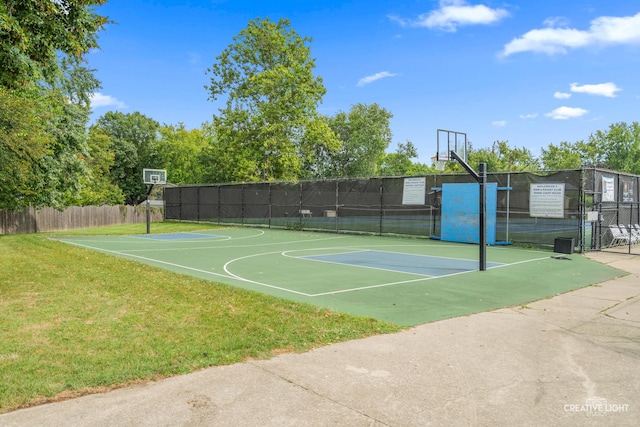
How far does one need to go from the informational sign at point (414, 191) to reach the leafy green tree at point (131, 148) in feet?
128

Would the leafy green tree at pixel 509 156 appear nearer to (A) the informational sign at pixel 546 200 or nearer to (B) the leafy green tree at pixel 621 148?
(B) the leafy green tree at pixel 621 148

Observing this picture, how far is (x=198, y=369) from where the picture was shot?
4.37 meters

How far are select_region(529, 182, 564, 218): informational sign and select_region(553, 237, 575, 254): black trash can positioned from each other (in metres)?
0.88

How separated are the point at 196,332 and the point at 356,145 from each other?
158 ft

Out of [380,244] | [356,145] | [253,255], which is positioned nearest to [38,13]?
[253,255]

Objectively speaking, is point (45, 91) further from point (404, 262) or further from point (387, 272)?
point (387, 272)

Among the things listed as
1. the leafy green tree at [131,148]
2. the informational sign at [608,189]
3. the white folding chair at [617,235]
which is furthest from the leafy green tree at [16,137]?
the leafy green tree at [131,148]

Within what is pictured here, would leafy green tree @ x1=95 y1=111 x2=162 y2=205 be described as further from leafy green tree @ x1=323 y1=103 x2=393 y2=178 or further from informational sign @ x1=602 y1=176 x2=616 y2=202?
informational sign @ x1=602 y1=176 x2=616 y2=202

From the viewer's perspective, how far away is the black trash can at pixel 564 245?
48.5ft

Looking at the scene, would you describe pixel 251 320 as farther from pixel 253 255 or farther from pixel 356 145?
pixel 356 145

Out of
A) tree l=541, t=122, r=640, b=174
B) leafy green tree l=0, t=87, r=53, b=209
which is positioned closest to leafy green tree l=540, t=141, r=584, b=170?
tree l=541, t=122, r=640, b=174

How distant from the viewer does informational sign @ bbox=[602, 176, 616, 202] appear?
16109mm

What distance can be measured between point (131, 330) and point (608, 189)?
16399mm

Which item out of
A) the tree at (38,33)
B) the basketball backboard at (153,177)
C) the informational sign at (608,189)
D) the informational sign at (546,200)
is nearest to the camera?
the tree at (38,33)
